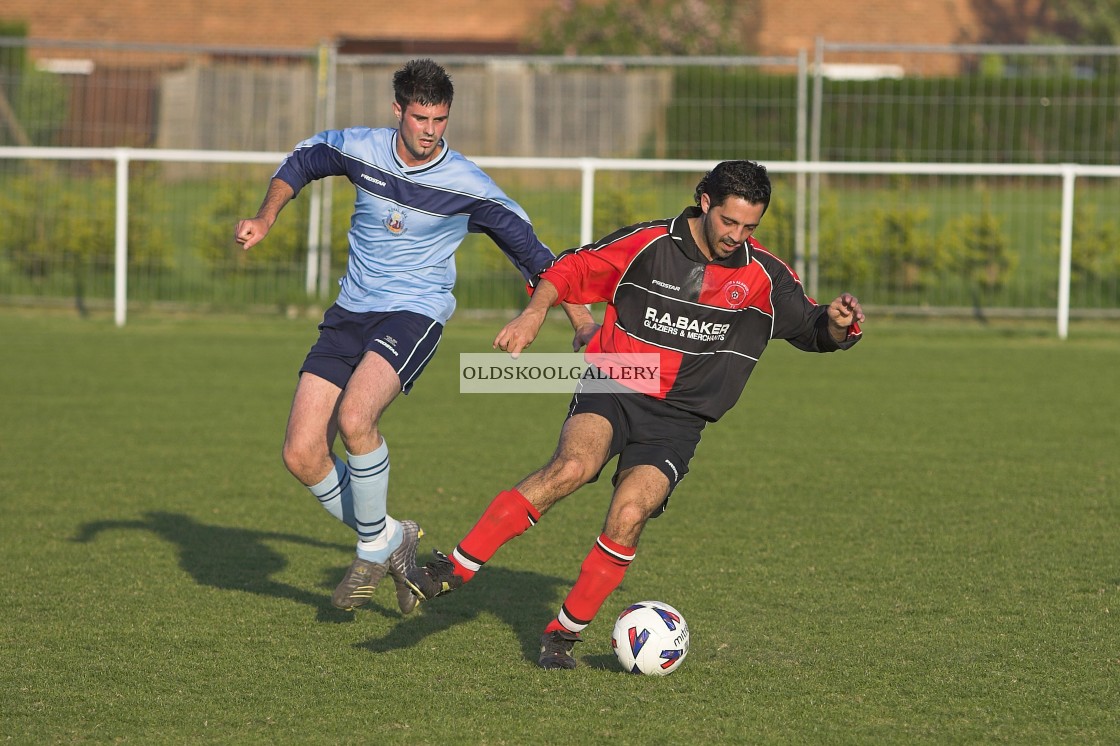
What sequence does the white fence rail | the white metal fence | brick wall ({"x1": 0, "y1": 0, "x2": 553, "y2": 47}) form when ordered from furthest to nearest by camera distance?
1. brick wall ({"x1": 0, "y1": 0, "x2": 553, "y2": 47})
2. the white metal fence
3. the white fence rail

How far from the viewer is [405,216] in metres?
5.80

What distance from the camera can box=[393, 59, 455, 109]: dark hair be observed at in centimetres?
544

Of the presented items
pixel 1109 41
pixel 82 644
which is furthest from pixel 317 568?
pixel 1109 41

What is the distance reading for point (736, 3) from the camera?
31.0m

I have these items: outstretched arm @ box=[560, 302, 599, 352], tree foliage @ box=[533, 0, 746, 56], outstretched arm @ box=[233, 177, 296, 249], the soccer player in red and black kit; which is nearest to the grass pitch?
the soccer player in red and black kit

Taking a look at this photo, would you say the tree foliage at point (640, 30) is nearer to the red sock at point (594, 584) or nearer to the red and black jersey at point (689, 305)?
the red and black jersey at point (689, 305)

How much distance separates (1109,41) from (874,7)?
522cm

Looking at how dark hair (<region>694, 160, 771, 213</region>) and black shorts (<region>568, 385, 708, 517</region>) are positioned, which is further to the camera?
black shorts (<region>568, 385, 708, 517</region>)

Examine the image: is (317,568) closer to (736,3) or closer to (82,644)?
(82,644)

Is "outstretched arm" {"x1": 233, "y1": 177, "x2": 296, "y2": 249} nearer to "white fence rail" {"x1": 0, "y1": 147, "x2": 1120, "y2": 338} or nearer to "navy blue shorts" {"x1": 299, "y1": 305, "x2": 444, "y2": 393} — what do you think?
"navy blue shorts" {"x1": 299, "y1": 305, "x2": 444, "y2": 393}

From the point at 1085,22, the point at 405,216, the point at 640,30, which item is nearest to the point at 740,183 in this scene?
the point at 405,216

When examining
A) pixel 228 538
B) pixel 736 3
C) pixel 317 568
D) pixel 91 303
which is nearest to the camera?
pixel 317 568

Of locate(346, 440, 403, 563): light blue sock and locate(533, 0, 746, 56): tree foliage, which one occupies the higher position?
locate(533, 0, 746, 56): tree foliage

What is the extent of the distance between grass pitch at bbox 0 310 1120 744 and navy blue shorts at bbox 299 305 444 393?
3.07 feet
